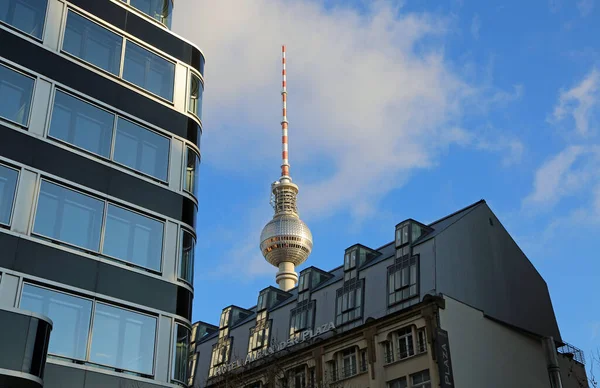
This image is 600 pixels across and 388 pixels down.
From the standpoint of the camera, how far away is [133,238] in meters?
27.8

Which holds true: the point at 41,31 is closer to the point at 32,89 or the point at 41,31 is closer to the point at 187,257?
the point at 32,89

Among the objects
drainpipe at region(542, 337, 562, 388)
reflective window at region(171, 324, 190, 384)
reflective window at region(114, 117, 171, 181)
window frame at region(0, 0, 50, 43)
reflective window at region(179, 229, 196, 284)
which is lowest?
reflective window at region(171, 324, 190, 384)

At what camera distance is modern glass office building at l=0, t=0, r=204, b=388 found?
79.9 feet

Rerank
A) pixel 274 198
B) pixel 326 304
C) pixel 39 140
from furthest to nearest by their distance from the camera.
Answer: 1. pixel 274 198
2. pixel 326 304
3. pixel 39 140

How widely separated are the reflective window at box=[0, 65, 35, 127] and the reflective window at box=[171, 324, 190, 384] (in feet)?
30.2

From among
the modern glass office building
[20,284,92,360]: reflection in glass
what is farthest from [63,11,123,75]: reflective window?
[20,284,92,360]: reflection in glass

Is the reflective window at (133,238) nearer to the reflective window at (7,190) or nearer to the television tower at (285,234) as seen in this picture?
the reflective window at (7,190)

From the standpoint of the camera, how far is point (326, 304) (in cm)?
5697

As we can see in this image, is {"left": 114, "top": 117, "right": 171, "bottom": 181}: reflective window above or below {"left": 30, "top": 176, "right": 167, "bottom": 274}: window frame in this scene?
above

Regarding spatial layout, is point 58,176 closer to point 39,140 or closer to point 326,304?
point 39,140

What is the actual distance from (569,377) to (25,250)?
42896 millimetres

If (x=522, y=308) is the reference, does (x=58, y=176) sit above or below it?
below

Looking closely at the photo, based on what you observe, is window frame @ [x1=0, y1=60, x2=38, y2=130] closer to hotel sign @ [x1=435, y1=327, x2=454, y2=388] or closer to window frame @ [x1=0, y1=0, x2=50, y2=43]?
window frame @ [x1=0, y1=0, x2=50, y2=43]

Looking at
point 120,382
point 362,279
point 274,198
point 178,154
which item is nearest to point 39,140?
point 178,154
